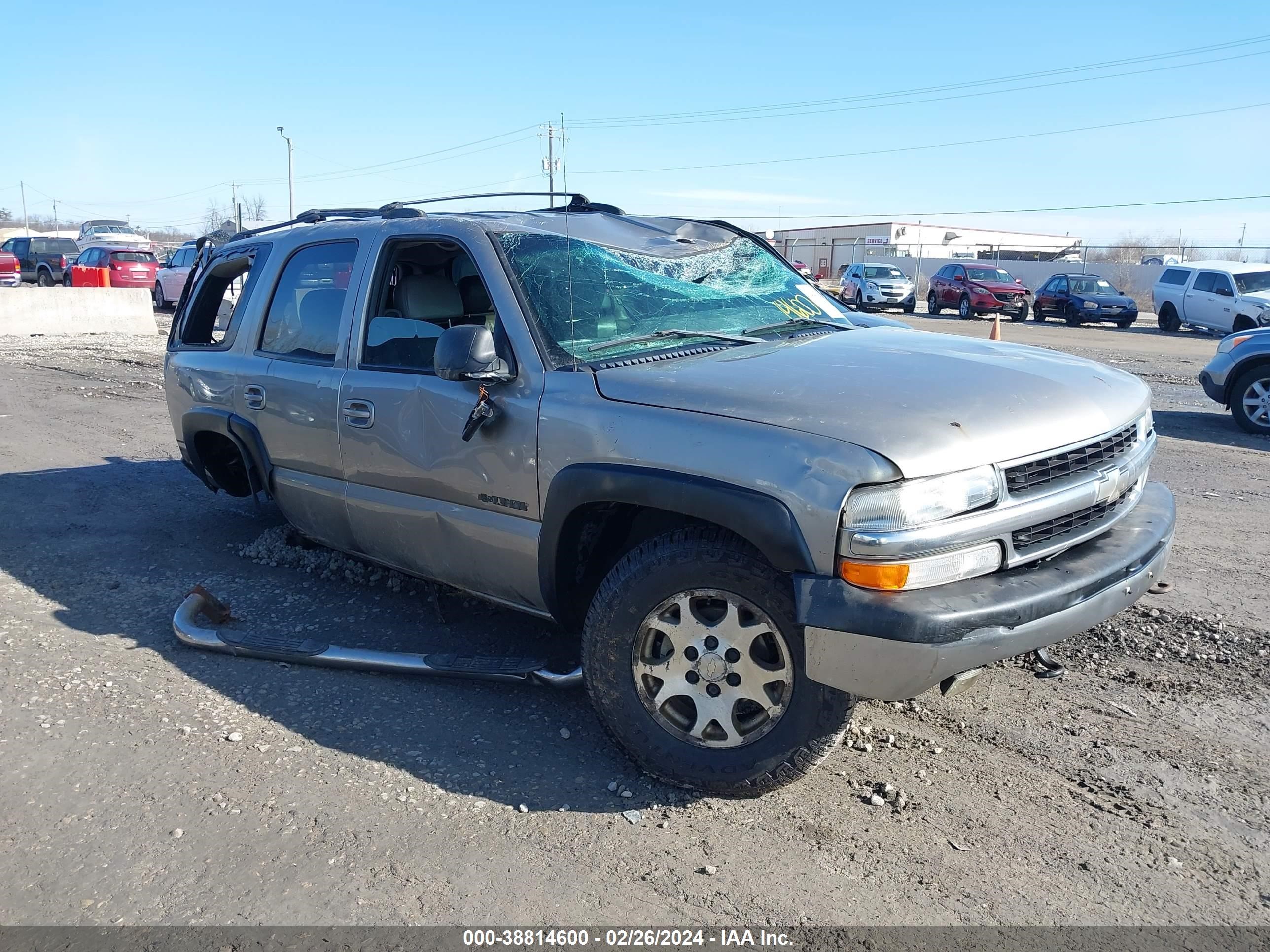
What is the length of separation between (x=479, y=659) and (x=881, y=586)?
1.90m

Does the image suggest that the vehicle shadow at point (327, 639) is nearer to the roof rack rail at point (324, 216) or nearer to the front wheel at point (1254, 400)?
the roof rack rail at point (324, 216)

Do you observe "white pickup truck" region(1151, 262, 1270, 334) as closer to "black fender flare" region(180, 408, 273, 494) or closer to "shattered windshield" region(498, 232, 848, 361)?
"shattered windshield" region(498, 232, 848, 361)

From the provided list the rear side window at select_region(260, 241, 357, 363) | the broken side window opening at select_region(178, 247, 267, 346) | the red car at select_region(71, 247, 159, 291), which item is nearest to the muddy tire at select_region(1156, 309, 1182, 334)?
the broken side window opening at select_region(178, 247, 267, 346)

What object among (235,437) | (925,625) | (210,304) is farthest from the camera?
(210,304)

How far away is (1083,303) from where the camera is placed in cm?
2914

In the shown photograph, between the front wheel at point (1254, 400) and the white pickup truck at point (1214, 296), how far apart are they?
1382cm

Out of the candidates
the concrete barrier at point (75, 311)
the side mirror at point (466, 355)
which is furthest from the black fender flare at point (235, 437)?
the concrete barrier at point (75, 311)

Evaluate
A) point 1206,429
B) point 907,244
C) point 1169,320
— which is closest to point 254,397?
point 1206,429

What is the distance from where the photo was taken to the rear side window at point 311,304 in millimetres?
4602

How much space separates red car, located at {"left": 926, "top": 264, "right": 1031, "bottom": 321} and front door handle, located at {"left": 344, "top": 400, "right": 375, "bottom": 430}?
97.2 ft

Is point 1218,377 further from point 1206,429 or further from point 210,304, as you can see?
point 210,304

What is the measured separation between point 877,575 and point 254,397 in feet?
11.3

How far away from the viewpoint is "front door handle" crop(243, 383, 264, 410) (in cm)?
493

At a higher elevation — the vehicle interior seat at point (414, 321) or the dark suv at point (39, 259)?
the dark suv at point (39, 259)
